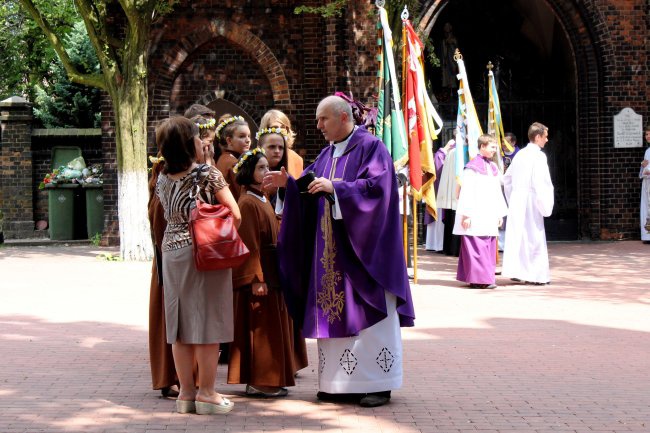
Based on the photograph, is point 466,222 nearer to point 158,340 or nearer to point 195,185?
point 158,340

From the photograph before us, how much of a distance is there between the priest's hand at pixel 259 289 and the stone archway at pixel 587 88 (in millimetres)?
15579

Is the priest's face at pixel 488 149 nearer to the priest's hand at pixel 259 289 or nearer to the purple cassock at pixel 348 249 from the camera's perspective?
the purple cassock at pixel 348 249

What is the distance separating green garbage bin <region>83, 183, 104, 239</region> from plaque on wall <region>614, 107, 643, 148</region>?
1099 cm

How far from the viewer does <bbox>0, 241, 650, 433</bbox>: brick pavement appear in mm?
6621

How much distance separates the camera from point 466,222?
14258 millimetres

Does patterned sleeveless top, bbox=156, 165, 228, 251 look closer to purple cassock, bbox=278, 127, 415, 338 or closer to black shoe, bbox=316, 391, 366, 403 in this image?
purple cassock, bbox=278, 127, 415, 338

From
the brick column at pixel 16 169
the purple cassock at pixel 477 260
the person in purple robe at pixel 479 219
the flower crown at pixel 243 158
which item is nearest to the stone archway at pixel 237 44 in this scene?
the brick column at pixel 16 169

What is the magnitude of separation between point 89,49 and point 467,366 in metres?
22.5

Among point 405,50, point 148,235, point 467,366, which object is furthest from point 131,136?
point 467,366

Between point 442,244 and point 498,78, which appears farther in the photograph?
point 498,78

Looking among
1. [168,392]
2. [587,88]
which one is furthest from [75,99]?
[168,392]

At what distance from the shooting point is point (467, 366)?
854 cm

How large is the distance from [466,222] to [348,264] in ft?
23.8

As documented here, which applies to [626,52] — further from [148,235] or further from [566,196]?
[148,235]
